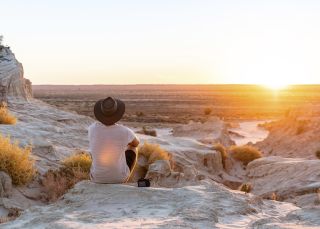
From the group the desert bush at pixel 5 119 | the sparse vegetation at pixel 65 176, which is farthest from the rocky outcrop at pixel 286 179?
the desert bush at pixel 5 119

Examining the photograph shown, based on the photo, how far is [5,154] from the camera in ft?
31.4

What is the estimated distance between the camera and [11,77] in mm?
18469

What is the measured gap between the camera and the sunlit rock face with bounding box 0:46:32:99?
59.1ft

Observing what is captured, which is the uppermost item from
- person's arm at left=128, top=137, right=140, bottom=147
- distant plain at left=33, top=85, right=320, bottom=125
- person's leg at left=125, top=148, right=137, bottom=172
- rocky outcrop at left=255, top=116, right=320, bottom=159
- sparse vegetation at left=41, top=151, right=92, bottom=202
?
person's arm at left=128, top=137, right=140, bottom=147

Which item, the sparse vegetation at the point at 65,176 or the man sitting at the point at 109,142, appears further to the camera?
the sparse vegetation at the point at 65,176

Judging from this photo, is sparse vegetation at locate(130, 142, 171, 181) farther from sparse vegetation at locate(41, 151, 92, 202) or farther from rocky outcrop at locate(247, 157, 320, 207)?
rocky outcrop at locate(247, 157, 320, 207)

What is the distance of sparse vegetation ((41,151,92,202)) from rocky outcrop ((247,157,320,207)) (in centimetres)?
381

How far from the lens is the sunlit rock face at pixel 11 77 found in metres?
18.0

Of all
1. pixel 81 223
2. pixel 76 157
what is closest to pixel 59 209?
pixel 81 223

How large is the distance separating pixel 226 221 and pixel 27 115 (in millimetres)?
11522

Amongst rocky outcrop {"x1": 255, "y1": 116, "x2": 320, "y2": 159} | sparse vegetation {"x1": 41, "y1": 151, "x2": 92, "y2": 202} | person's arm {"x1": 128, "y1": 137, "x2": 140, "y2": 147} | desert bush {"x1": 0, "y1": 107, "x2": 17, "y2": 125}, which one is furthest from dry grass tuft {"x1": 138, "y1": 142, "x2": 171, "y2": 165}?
rocky outcrop {"x1": 255, "y1": 116, "x2": 320, "y2": 159}

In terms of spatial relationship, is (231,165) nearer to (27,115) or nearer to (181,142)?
(181,142)

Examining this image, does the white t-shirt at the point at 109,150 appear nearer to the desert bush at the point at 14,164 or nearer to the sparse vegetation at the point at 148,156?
the desert bush at the point at 14,164

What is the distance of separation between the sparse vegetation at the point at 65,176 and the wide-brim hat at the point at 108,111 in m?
2.47
